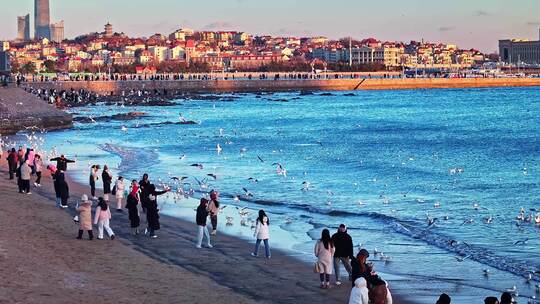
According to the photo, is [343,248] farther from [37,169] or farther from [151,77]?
[151,77]

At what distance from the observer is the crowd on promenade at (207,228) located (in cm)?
1060

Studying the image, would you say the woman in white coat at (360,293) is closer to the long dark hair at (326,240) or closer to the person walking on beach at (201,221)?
the long dark hair at (326,240)

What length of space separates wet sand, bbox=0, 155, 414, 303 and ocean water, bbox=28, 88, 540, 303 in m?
0.81

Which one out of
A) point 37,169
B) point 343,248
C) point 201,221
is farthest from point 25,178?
point 343,248

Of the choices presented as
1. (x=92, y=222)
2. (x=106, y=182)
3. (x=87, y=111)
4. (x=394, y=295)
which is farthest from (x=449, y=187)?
(x=87, y=111)

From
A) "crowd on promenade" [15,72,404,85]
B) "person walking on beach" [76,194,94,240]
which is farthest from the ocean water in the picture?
"crowd on promenade" [15,72,404,85]

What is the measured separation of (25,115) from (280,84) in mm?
75727

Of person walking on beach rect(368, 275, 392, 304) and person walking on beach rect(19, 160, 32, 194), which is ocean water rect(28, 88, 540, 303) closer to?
person walking on beach rect(368, 275, 392, 304)

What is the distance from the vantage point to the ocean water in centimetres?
1587

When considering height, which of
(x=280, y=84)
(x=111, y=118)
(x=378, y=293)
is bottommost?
(x=378, y=293)

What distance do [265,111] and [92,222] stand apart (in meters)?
62.5

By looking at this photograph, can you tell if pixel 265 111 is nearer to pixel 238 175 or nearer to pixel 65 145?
pixel 65 145

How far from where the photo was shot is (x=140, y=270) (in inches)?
547

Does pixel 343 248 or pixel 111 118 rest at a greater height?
pixel 111 118
